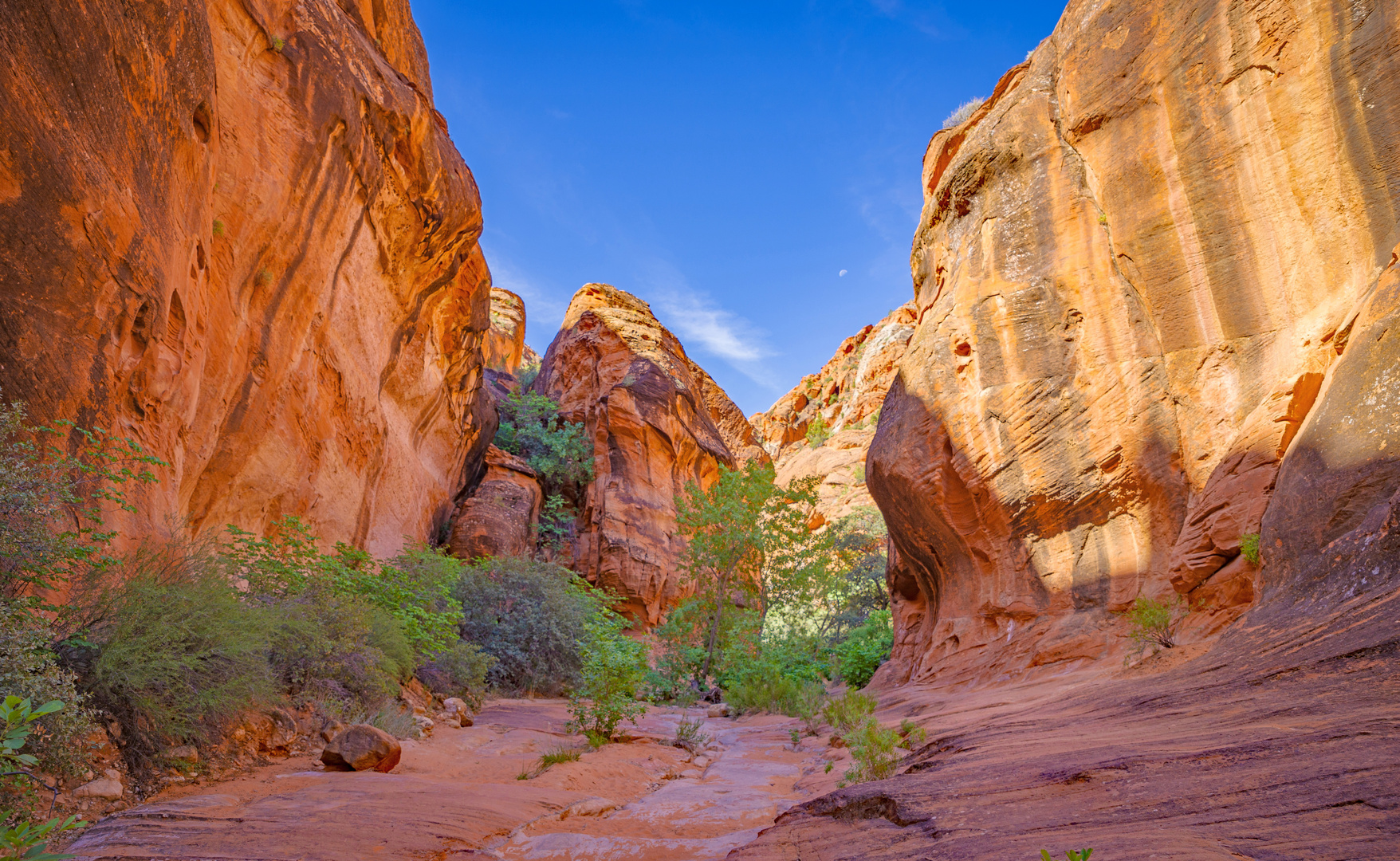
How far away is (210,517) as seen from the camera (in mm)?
10484

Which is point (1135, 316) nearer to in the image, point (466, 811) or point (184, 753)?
point (466, 811)

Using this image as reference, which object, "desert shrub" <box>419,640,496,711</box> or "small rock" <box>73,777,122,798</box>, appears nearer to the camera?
"small rock" <box>73,777,122,798</box>

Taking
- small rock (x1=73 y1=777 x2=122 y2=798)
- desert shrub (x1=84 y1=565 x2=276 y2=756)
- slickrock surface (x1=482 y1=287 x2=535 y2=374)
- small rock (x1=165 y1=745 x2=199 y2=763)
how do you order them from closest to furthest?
small rock (x1=73 y1=777 x2=122 y2=798) → desert shrub (x1=84 y1=565 x2=276 y2=756) → small rock (x1=165 y1=745 x2=199 y2=763) → slickrock surface (x1=482 y1=287 x2=535 y2=374)

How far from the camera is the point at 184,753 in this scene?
4.80m

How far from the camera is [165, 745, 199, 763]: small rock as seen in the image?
4723mm

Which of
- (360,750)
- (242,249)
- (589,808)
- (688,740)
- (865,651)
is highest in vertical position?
(242,249)

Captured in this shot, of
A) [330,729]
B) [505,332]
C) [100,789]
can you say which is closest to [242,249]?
[330,729]

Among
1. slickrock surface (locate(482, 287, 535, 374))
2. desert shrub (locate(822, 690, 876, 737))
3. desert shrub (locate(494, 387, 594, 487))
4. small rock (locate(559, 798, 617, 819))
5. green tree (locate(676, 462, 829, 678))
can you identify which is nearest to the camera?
small rock (locate(559, 798, 617, 819))

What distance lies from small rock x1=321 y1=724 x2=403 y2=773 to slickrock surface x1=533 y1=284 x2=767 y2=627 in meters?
17.0

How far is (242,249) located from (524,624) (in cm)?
895

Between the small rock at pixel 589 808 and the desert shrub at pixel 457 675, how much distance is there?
5.98 m

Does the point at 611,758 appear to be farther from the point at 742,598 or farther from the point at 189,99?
the point at 742,598

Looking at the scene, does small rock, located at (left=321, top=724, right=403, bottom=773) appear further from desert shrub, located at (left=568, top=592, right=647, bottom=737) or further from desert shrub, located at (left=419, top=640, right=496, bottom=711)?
desert shrub, located at (left=419, top=640, right=496, bottom=711)

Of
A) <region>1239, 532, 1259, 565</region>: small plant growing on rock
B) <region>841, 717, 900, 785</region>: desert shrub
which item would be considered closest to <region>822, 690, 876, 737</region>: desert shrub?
<region>841, 717, 900, 785</region>: desert shrub
